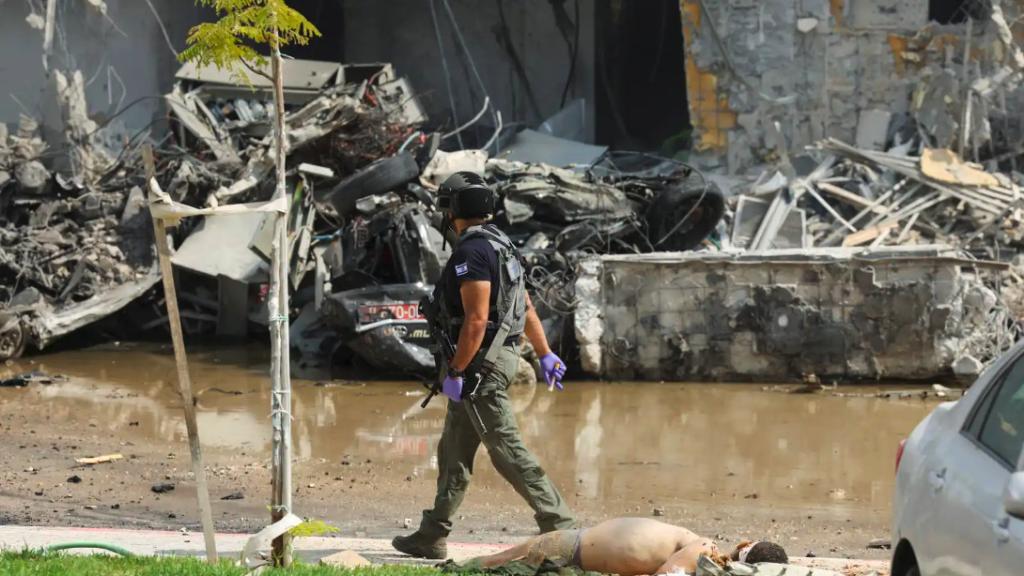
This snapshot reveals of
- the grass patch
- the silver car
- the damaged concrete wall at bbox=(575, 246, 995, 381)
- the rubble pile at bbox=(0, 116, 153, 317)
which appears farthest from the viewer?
the rubble pile at bbox=(0, 116, 153, 317)

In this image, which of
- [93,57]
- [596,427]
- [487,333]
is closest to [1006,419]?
[487,333]

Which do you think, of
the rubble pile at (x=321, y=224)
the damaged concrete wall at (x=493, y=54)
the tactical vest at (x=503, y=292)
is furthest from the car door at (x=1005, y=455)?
the damaged concrete wall at (x=493, y=54)

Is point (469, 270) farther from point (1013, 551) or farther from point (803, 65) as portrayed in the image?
point (803, 65)

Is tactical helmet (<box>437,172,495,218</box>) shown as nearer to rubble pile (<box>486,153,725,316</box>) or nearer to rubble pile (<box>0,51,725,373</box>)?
rubble pile (<box>0,51,725,373</box>)

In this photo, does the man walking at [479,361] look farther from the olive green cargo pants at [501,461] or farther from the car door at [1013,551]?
the car door at [1013,551]

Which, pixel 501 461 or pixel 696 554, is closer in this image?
pixel 696 554

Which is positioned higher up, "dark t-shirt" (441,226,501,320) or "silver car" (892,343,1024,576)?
"dark t-shirt" (441,226,501,320)

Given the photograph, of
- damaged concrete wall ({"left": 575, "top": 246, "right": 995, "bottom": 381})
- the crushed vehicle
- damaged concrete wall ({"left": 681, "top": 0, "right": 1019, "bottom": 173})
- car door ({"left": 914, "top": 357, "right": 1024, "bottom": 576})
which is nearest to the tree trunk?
car door ({"left": 914, "top": 357, "right": 1024, "bottom": 576})

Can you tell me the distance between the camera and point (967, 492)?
447cm

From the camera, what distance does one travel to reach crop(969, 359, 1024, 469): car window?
437cm

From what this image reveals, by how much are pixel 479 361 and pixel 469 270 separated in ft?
A: 1.39

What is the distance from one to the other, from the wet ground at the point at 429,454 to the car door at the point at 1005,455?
2950 millimetres

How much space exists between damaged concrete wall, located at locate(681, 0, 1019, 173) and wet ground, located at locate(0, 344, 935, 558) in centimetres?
556

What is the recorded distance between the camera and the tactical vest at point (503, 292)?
21.8ft
